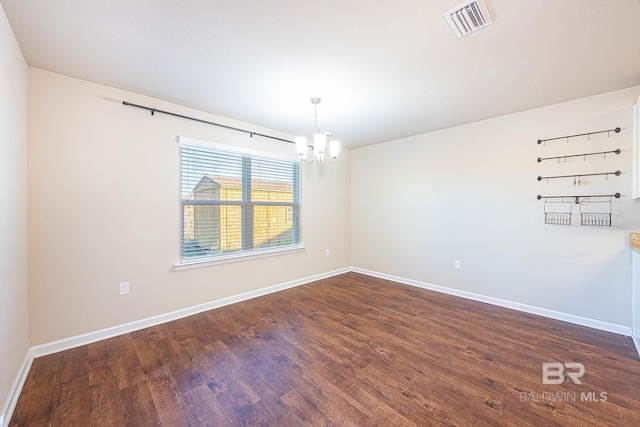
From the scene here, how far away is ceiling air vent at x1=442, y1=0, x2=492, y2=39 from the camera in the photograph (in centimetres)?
150

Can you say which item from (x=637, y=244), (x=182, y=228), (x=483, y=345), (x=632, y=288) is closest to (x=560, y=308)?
(x=632, y=288)

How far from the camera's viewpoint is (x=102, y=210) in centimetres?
245

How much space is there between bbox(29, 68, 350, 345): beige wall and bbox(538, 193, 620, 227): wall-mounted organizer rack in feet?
13.1

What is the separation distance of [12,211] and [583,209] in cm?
509

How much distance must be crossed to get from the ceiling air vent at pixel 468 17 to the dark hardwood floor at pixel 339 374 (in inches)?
96.0

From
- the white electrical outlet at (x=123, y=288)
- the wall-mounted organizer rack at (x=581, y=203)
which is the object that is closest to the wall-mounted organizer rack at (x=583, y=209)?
the wall-mounted organizer rack at (x=581, y=203)

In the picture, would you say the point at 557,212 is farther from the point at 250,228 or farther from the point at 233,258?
the point at 233,258

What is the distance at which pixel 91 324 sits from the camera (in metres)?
2.40

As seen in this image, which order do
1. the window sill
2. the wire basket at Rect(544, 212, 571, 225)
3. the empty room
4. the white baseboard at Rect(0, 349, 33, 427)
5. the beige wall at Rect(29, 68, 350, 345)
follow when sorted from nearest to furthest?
the white baseboard at Rect(0, 349, 33, 427) < the empty room < the beige wall at Rect(29, 68, 350, 345) < the wire basket at Rect(544, 212, 571, 225) < the window sill

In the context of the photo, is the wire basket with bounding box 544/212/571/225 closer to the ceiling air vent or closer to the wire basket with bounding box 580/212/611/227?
the wire basket with bounding box 580/212/611/227

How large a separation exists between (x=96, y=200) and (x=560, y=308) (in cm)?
502

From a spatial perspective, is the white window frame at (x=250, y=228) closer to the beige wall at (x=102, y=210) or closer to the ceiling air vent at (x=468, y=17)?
the beige wall at (x=102, y=210)

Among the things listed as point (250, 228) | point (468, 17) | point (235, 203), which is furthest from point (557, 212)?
point (235, 203)

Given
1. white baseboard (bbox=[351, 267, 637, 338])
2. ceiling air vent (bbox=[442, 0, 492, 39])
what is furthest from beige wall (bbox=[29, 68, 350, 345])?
white baseboard (bbox=[351, 267, 637, 338])
